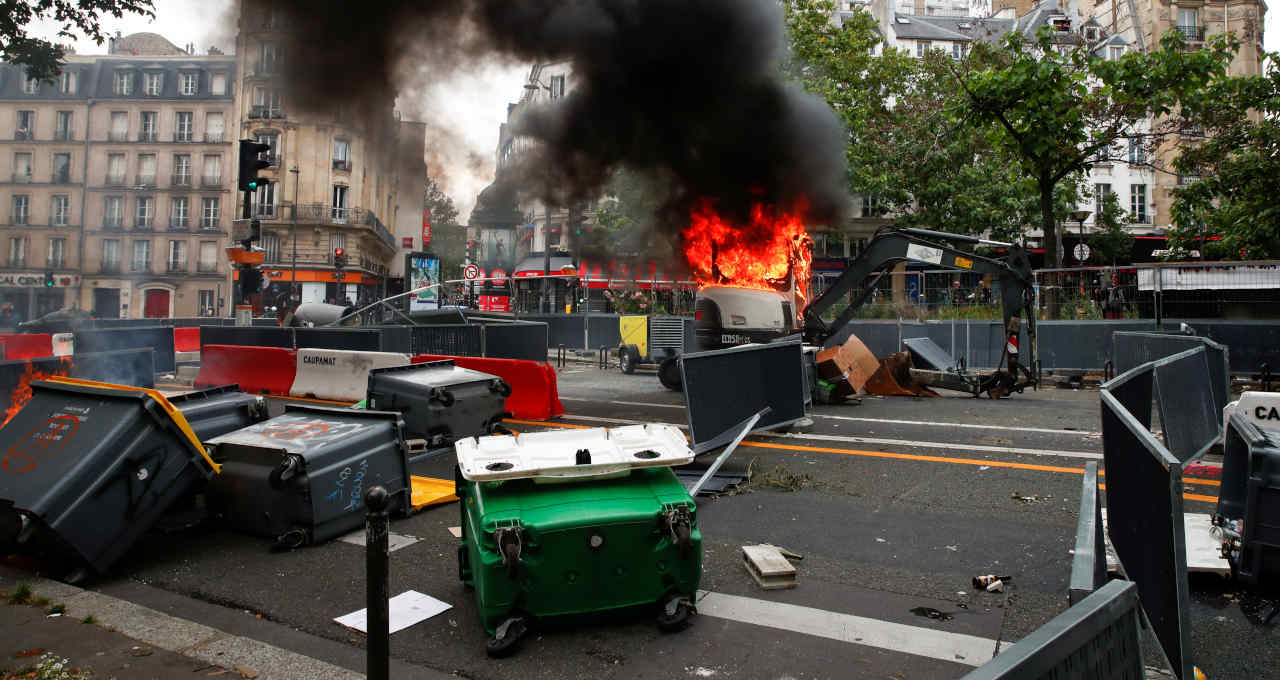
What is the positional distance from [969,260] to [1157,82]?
7692 millimetres

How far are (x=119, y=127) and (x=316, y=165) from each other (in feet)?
43.1

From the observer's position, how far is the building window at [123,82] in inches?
1018

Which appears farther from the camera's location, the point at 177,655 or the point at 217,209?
the point at 217,209

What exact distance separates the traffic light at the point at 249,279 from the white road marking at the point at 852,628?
47.5ft

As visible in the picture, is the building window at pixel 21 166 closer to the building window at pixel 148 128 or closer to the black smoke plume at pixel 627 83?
the building window at pixel 148 128

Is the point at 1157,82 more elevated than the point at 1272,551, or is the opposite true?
the point at 1157,82

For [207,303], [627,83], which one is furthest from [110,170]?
[627,83]

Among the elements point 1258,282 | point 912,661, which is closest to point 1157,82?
point 1258,282

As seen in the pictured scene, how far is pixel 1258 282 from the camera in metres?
15.3

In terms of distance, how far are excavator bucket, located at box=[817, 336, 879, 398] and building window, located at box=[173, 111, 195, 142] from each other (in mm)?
24381

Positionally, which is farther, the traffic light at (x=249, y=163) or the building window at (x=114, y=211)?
the building window at (x=114, y=211)

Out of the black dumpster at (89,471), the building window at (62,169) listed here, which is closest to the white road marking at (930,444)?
the black dumpster at (89,471)

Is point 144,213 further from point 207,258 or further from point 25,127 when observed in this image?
point 25,127

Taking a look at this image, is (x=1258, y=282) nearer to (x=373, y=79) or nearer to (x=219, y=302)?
(x=373, y=79)
